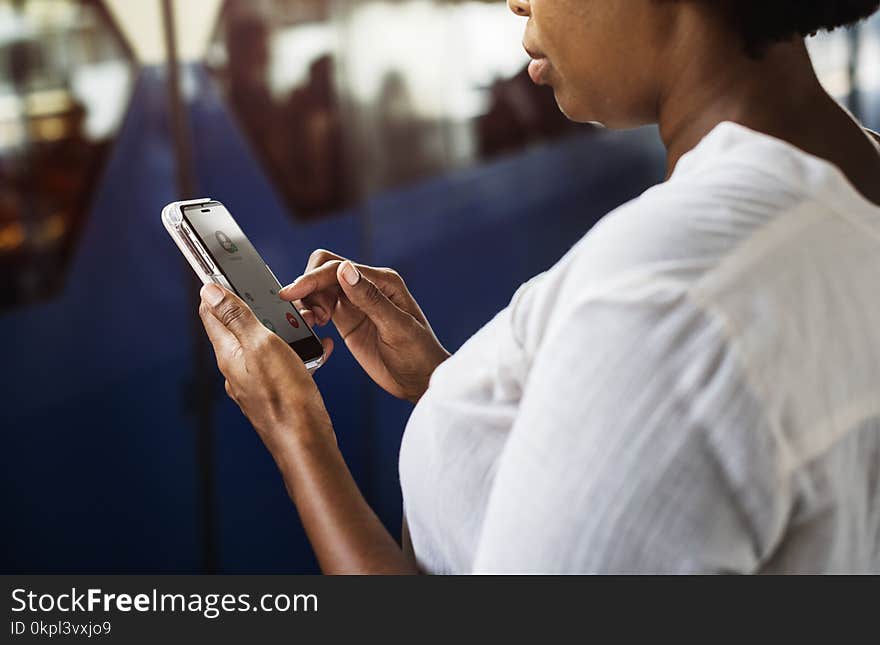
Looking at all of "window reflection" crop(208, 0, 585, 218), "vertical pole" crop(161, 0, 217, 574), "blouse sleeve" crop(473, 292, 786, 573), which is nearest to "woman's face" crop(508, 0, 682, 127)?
"blouse sleeve" crop(473, 292, 786, 573)

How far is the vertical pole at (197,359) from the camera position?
98.1 inches

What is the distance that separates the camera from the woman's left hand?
90 centimetres

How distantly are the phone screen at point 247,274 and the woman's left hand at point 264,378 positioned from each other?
0.47ft

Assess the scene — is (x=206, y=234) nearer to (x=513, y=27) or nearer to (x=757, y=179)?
(x=757, y=179)

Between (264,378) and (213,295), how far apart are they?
0.44 feet

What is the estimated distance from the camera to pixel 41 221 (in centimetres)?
218

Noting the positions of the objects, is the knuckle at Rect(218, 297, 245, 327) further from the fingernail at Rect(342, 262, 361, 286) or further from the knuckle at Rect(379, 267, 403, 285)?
the knuckle at Rect(379, 267, 403, 285)

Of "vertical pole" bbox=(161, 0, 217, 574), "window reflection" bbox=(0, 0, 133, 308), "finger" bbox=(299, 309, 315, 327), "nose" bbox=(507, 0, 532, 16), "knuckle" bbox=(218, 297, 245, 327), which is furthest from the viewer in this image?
"vertical pole" bbox=(161, 0, 217, 574)

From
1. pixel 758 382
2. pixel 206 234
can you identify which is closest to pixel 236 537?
pixel 206 234

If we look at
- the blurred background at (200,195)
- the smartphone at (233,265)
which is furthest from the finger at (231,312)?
the blurred background at (200,195)

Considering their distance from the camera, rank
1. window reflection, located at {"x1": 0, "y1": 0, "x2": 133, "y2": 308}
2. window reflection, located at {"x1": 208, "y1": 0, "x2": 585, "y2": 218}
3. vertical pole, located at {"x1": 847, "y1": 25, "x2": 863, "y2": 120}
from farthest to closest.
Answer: vertical pole, located at {"x1": 847, "y1": 25, "x2": 863, "y2": 120} → window reflection, located at {"x1": 208, "y1": 0, "x2": 585, "y2": 218} → window reflection, located at {"x1": 0, "y1": 0, "x2": 133, "y2": 308}

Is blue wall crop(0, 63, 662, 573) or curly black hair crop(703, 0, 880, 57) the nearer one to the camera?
curly black hair crop(703, 0, 880, 57)

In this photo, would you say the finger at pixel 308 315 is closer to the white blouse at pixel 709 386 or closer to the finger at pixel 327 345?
the finger at pixel 327 345

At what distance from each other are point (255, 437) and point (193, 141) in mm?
866
